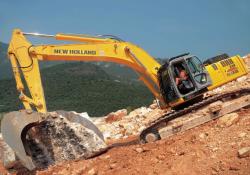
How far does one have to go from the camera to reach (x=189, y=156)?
8.65 metres

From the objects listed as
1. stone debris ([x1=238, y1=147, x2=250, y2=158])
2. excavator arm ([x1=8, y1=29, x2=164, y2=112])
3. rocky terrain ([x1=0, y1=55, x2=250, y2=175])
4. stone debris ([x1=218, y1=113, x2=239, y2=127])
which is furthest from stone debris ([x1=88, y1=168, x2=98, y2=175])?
stone debris ([x1=238, y1=147, x2=250, y2=158])

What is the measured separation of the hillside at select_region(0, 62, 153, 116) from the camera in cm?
5722

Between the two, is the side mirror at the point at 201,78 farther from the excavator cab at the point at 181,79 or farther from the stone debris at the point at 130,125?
the stone debris at the point at 130,125

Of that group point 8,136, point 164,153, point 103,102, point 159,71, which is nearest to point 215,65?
point 159,71

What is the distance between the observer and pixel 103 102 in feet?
195

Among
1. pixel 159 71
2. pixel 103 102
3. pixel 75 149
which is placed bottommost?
pixel 75 149

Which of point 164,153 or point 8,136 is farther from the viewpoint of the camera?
point 8,136

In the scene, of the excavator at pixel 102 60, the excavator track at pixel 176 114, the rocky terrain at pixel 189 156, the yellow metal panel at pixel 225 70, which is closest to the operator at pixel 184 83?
the excavator at pixel 102 60

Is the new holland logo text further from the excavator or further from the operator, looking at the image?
the operator

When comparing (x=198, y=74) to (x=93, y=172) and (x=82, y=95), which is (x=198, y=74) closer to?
(x=93, y=172)

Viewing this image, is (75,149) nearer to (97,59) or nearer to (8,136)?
(8,136)

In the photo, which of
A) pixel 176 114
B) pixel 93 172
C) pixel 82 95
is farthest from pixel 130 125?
pixel 82 95

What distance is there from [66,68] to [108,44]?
84.4 m

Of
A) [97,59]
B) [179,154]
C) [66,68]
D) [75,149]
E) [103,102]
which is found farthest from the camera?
[66,68]
